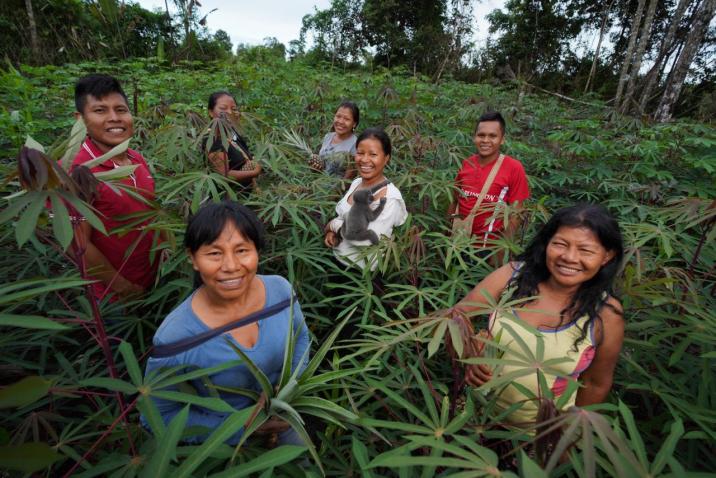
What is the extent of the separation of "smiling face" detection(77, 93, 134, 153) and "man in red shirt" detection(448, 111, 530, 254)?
6.64 feet

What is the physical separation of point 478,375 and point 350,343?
1221 millimetres

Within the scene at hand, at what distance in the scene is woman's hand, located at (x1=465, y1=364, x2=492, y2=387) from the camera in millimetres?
1031

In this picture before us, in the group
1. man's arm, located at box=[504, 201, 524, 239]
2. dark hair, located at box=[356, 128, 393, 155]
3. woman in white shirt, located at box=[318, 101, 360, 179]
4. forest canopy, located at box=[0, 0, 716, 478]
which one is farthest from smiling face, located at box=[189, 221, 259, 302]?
woman in white shirt, located at box=[318, 101, 360, 179]

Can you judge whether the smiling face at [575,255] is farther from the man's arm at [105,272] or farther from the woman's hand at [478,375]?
the man's arm at [105,272]

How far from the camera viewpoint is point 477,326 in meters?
1.89

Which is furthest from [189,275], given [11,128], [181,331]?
[11,128]

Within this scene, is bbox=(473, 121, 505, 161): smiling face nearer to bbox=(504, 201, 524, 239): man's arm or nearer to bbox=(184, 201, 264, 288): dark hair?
bbox=(504, 201, 524, 239): man's arm

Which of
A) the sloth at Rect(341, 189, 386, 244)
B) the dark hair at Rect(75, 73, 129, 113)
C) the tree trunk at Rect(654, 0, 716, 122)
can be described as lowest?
the sloth at Rect(341, 189, 386, 244)

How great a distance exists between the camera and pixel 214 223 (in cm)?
103

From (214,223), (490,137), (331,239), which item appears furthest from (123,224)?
(490,137)

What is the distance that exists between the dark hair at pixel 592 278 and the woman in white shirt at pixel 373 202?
79 centimetres

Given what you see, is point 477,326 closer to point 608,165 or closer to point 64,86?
point 608,165

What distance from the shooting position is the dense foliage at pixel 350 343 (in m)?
0.72

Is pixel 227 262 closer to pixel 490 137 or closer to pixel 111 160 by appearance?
pixel 111 160
